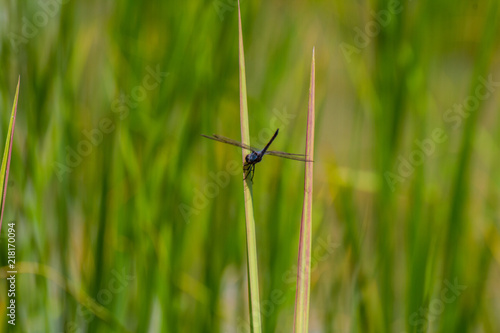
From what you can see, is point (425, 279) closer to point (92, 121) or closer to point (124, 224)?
point (124, 224)

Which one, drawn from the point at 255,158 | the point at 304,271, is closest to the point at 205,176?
the point at 255,158

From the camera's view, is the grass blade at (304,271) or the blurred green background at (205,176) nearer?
the grass blade at (304,271)

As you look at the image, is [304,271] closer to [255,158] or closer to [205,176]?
[255,158]

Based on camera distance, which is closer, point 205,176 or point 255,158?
point 255,158

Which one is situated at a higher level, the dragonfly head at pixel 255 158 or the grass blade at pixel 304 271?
the dragonfly head at pixel 255 158

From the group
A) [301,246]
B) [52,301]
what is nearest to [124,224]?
[52,301]

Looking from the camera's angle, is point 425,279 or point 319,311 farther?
point 319,311

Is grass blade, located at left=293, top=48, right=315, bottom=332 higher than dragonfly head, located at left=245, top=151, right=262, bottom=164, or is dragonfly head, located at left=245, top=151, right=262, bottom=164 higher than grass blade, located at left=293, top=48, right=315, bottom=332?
dragonfly head, located at left=245, top=151, right=262, bottom=164

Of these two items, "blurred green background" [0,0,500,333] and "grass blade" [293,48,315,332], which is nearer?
"grass blade" [293,48,315,332]
